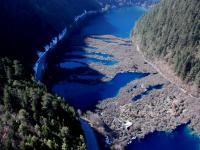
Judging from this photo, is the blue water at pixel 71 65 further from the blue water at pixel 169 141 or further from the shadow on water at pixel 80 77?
the blue water at pixel 169 141

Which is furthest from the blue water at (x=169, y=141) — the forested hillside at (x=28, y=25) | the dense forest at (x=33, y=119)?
the forested hillside at (x=28, y=25)

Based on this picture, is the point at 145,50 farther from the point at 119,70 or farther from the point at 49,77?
the point at 49,77

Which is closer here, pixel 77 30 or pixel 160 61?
pixel 160 61

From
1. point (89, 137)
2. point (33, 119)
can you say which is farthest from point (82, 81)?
point (33, 119)

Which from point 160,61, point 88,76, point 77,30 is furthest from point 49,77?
point 77,30

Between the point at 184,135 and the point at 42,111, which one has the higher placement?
the point at 42,111

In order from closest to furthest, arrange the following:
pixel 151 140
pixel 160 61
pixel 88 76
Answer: pixel 151 140, pixel 88 76, pixel 160 61

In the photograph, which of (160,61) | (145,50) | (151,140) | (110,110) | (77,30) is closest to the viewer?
(151,140)

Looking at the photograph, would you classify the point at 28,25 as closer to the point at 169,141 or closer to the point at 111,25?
the point at 111,25
